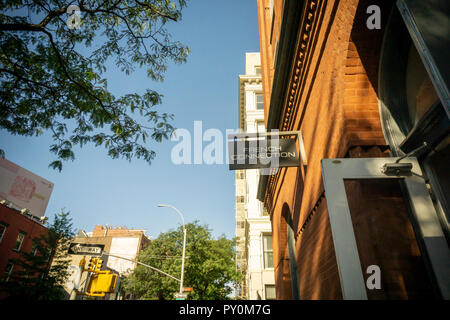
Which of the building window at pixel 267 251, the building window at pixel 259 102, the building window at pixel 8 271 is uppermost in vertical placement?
the building window at pixel 259 102

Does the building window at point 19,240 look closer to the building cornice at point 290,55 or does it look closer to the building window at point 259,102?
the building window at point 259,102

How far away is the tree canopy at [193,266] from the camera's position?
87.2ft

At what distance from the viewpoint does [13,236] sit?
75.2 feet

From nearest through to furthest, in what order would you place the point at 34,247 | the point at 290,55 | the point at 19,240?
the point at 290,55 < the point at 19,240 < the point at 34,247

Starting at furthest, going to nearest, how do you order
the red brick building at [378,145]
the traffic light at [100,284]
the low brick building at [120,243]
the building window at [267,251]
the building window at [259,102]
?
the low brick building at [120,243] < the building window at [259,102] < the building window at [267,251] < the traffic light at [100,284] < the red brick building at [378,145]

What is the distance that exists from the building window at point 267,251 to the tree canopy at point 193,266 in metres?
7.86

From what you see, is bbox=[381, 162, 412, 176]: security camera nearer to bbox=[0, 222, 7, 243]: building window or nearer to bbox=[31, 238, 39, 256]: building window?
bbox=[0, 222, 7, 243]: building window

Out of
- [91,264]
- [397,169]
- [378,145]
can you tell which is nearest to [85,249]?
[91,264]

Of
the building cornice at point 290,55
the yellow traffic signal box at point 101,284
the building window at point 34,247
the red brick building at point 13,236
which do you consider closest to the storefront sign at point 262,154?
the building cornice at point 290,55

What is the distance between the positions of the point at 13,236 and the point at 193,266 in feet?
56.9

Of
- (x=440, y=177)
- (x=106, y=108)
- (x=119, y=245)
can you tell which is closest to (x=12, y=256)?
(x=106, y=108)

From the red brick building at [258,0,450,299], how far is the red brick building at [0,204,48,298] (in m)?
27.8

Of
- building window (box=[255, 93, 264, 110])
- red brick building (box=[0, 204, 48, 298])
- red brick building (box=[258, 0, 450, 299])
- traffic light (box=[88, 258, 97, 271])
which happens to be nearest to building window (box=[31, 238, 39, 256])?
red brick building (box=[0, 204, 48, 298])

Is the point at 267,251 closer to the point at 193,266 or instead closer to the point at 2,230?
the point at 193,266
